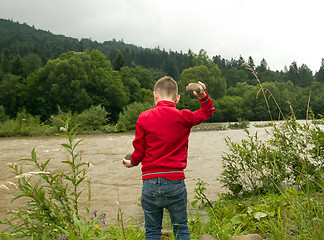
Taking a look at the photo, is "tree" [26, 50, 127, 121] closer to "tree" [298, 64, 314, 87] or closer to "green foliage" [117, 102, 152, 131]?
"green foliage" [117, 102, 152, 131]

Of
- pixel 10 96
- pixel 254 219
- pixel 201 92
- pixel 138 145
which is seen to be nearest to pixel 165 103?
pixel 201 92

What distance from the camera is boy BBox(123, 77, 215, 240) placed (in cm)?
225

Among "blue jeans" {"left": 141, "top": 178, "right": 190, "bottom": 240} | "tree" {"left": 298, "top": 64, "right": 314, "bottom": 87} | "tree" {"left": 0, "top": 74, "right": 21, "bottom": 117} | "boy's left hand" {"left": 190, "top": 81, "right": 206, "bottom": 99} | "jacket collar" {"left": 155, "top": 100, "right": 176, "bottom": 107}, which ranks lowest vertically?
"blue jeans" {"left": 141, "top": 178, "right": 190, "bottom": 240}

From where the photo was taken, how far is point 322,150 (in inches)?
146

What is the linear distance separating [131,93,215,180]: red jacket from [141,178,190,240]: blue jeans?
0.21 feet

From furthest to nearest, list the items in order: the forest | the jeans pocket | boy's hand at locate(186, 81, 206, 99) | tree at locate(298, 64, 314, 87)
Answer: tree at locate(298, 64, 314, 87)
the forest
boy's hand at locate(186, 81, 206, 99)
the jeans pocket

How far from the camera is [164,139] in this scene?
2.31 meters

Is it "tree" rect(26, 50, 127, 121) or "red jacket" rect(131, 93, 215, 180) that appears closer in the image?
"red jacket" rect(131, 93, 215, 180)

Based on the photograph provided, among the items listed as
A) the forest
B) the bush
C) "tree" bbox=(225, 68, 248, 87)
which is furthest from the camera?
"tree" bbox=(225, 68, 248, 87)

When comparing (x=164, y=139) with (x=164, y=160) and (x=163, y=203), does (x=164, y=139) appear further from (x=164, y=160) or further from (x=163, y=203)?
(x=163, y=203)

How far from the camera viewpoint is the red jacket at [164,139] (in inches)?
89.8

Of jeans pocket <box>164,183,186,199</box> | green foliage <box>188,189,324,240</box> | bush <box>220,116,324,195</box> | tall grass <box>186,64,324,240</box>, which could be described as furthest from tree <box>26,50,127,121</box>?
jeans pocket <box>164,183,186,199</box>

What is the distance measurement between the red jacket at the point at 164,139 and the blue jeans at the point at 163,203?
2.5 inches

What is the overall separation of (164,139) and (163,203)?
523mm
